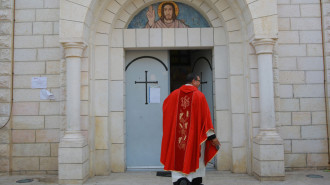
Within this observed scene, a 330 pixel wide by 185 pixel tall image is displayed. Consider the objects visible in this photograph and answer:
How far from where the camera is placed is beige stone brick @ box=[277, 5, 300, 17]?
18.6 feet

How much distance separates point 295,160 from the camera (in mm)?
5527

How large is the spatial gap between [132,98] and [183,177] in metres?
2.52

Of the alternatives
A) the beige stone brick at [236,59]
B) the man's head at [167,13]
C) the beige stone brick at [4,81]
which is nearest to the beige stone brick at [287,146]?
the beige stone brick at [236,59]

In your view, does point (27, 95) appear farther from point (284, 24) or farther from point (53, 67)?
point (284, 24)

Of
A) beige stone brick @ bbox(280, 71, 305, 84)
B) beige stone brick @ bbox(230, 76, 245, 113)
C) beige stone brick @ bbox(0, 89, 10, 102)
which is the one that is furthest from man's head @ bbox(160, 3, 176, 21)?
beige stone brick @ bbox(0, 89, 10, 102)

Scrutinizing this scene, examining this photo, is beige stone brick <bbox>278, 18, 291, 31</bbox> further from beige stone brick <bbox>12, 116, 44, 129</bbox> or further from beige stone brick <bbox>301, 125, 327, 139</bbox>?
beige stone brick <bbox>12, 116, 44, 129</bbox>

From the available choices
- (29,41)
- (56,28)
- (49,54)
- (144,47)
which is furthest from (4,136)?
(144,47)

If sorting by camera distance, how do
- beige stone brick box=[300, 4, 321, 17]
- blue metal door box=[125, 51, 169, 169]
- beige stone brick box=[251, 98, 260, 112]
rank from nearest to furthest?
beige stone brick box=[251, 98, 260, 112], beige stone brick box=[300, 4, 321, 17], blue metal door box=[125, 51, 169, 169]

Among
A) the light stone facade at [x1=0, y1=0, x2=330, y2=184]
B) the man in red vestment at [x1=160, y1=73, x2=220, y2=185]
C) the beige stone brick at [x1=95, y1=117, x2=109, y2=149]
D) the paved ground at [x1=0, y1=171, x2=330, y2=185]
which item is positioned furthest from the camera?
the beige stone brick at [x1=95, y1=117, x2=109, y2=149]

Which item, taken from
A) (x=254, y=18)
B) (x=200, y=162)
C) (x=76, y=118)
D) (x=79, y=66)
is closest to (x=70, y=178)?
(x=76, y=118)

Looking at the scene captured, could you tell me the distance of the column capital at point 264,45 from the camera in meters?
5.05

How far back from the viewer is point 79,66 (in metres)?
5.15

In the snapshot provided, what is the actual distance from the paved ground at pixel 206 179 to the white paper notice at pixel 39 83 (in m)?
1.74

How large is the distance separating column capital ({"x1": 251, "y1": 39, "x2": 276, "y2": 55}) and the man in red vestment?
1.72 metres
